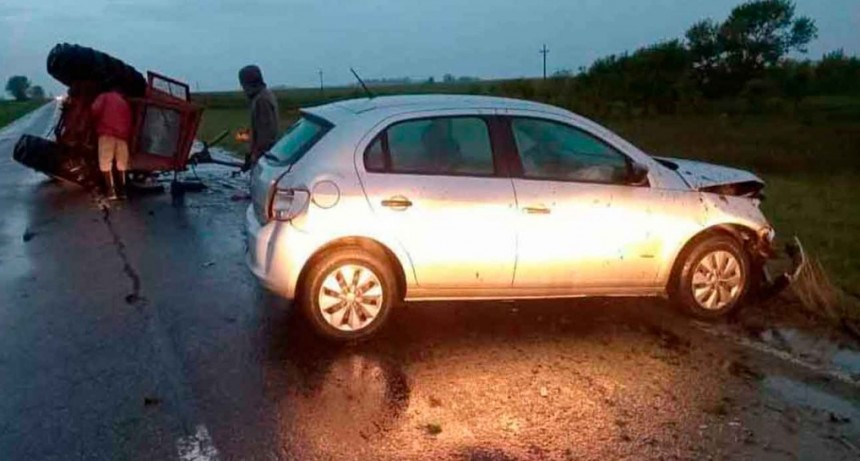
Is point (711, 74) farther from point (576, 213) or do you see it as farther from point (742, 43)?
point (576, 213)

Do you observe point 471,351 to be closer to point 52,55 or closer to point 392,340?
point 392,340

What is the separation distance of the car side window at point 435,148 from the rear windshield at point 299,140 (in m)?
0.46

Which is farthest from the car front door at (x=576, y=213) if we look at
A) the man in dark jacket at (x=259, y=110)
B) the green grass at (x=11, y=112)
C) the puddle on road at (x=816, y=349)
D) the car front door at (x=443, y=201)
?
the green grass at (x=11, y=112)

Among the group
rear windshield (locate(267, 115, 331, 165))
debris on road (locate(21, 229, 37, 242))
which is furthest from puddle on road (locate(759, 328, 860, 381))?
debris on road (locate(21, 229, 37, 242))

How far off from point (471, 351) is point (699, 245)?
2042 mm

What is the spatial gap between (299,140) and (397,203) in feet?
3.21

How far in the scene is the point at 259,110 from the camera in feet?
36.3

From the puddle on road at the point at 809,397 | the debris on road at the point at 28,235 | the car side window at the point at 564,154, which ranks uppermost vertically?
the car side window at the point at 564,154

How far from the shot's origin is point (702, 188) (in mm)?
6672

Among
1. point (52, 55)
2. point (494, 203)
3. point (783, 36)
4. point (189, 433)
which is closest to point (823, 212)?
point (494, 203)

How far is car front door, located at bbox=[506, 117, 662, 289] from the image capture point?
627 centimetres

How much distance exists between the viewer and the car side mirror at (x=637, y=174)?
6461 millimetres

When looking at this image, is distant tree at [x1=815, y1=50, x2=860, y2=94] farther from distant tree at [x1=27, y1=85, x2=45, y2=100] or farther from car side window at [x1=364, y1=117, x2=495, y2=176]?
distant tree at [x1=27, y1=85, x2=45, y2=100]

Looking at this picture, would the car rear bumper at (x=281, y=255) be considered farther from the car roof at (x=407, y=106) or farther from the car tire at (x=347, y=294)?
the car roof at (x=407, y=106)
